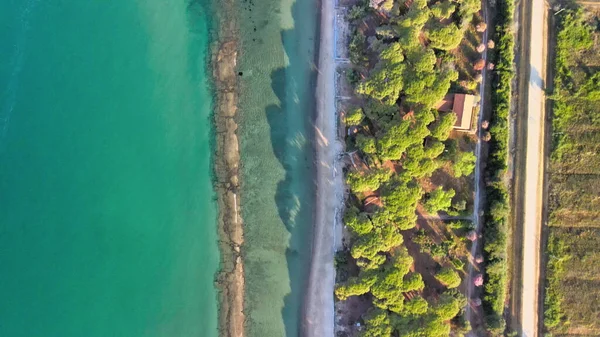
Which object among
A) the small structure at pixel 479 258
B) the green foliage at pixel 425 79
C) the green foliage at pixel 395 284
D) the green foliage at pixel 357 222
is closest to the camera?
the green foliage at pixel 425 79

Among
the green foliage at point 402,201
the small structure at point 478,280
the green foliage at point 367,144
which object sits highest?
the green foliage at point 367,144

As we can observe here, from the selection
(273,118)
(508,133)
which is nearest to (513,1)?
(508,133)

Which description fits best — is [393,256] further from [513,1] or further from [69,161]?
[69,161]

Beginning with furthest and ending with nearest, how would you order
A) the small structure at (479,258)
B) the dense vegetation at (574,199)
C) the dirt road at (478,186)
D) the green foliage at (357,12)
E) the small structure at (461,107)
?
the green foliage at (357,12), the dirt road at (478,186), the small structure at (479,258), the dense vegetation at (574,199), the small structure at (461,107)

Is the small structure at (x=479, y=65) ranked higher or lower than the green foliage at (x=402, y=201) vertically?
higher

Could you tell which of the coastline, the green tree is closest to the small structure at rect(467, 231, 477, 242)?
the green tree

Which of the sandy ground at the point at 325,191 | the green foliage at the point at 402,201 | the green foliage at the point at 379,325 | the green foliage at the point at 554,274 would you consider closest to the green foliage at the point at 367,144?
the sandy ground at the point at 325,191

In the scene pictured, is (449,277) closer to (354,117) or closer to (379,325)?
(379,325)

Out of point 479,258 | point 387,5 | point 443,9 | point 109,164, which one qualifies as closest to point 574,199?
point 479,258

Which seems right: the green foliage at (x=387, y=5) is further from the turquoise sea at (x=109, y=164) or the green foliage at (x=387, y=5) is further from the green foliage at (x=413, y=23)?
the turquoise sea at (x=109, y=164)

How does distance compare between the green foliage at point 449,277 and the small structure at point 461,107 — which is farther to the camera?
the small structure at point 461,107
